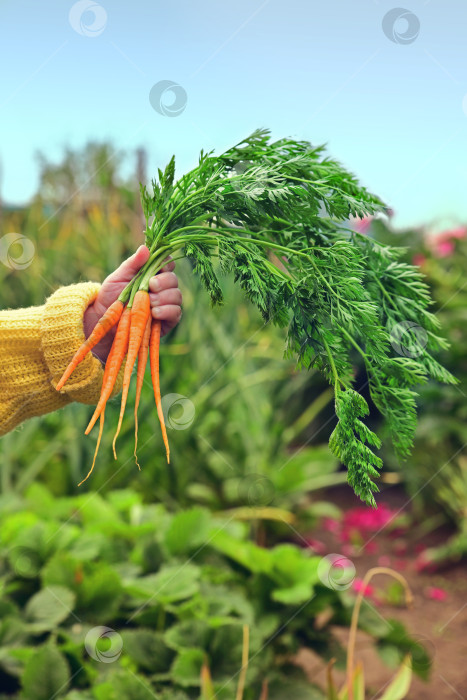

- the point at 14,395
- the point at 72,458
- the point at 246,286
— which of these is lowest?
the point at 72,458

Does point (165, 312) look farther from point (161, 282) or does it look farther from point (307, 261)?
point (307, 261)

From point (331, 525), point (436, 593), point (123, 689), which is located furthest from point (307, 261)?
point (331, 525)

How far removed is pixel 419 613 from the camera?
2.64m

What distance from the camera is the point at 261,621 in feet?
5.98

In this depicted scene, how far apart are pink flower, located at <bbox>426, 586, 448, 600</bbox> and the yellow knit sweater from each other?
2.11 metres

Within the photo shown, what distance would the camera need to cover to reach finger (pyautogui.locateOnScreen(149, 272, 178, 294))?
928 millimetres

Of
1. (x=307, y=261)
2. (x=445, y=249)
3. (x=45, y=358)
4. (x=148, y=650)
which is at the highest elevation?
(x=445, y=249)

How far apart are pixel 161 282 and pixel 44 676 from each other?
1046 millimetres

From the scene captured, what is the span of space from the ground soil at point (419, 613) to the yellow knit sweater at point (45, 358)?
133 cm

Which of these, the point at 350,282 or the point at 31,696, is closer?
the point at 350,282

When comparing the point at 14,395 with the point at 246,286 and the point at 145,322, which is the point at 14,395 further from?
the point at 246,286

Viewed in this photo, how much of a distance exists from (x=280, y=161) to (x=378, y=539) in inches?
108

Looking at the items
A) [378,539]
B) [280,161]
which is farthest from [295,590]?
[378,539]

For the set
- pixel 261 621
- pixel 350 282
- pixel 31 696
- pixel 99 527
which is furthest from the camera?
pixel 99 527
